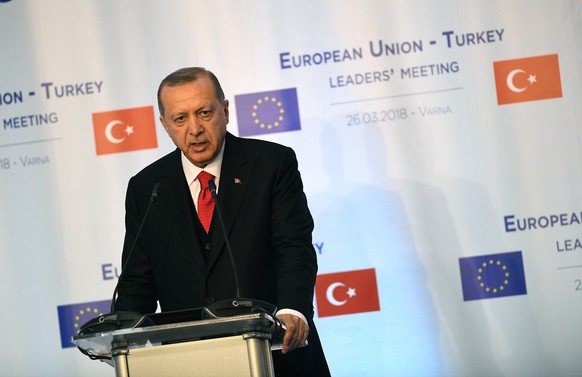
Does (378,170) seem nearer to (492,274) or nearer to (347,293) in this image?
(347,293)

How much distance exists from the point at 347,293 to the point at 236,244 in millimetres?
2320

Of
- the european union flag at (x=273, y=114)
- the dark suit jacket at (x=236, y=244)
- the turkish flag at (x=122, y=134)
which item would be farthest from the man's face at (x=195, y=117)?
the turkish flag at (x=122, y=134)

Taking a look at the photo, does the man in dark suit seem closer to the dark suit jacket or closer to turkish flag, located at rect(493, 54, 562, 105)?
the dark suit jacket

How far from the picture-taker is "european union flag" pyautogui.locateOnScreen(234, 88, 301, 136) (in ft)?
17.5

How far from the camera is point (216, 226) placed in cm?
309

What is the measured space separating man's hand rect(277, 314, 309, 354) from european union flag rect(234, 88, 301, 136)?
8.87 feet

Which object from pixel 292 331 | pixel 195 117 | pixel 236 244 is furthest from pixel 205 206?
pixel 292 331

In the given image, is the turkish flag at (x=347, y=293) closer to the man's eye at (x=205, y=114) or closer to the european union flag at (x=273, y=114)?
the european union flag at (x=273, y=114)

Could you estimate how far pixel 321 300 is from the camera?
210 inches

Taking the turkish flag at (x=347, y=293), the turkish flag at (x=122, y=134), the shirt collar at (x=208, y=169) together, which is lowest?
the turkish flag at (x=347, y=293)

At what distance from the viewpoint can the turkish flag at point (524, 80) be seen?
532 centimetres

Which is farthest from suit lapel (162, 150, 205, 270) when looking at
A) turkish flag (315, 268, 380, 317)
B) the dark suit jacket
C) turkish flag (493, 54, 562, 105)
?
turkish flag (493, 54, 562, 105)

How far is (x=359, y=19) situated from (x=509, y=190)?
56.8 inches

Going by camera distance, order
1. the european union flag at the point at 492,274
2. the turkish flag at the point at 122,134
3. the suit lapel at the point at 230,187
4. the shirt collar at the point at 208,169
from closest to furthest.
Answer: the suit lapel at the point at 230,187 → the shirt collar at the point at 208,169 → the european union flag at the point at 492,274 → the turkish flag at the point at 122,134
